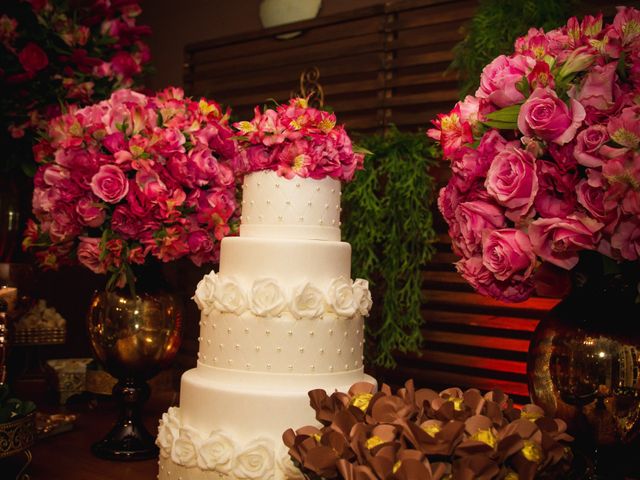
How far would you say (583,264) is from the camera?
1171mm

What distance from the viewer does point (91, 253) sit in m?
1.80

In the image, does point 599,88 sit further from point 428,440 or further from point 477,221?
point 428,440

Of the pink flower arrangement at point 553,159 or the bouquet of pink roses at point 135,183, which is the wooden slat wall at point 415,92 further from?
the pink flower arrangement at point 553,159

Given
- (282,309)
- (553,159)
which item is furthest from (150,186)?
(553,159)

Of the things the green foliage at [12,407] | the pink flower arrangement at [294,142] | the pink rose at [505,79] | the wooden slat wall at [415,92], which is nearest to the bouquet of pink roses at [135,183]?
the pink flower arrangement at [294,142]

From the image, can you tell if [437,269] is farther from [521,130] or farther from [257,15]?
[521,130]

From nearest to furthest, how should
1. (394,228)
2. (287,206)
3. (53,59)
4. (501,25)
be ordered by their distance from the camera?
(287,206), (53,59), (501,25), (394,228)

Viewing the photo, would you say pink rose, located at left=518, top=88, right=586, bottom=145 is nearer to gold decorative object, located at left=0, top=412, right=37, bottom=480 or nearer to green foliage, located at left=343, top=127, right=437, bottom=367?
gold decorative object, located at left=0, top=412, right=37, bottom=480

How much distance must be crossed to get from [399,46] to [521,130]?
2.59 metres

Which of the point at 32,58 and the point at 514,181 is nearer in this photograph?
the point at 514,181

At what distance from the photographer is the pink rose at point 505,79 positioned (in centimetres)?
117

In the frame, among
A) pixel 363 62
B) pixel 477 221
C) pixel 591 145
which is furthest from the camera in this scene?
pixel 363 62

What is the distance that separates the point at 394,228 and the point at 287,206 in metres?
1.68

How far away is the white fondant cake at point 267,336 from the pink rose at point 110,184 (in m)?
0.31
